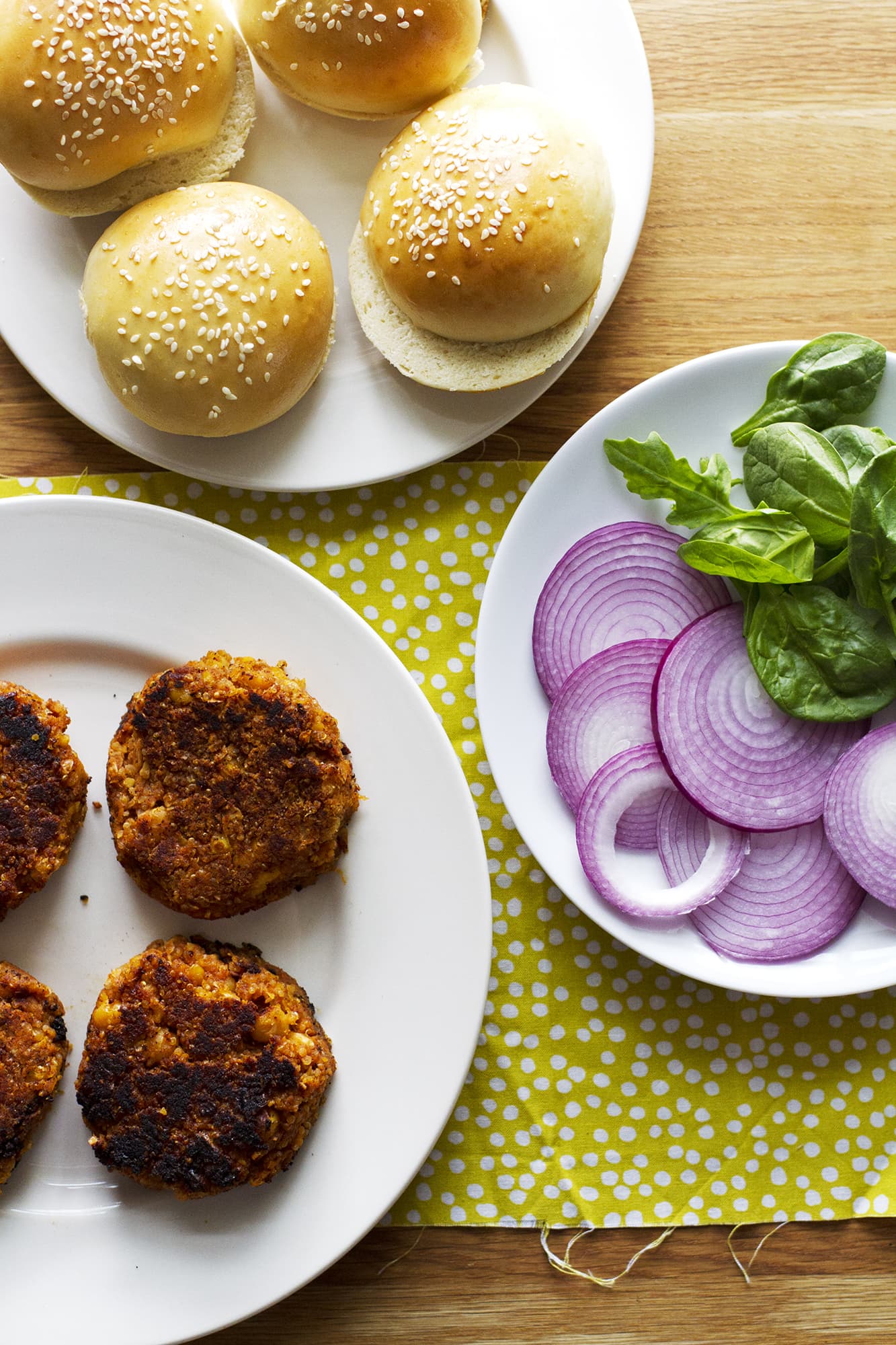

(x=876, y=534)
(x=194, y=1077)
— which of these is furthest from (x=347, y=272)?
(x=194, y=1077)

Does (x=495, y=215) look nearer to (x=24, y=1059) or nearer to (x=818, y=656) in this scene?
(x=818, y=656)

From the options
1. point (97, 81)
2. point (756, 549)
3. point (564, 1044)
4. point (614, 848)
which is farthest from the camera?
point (564, 1044)

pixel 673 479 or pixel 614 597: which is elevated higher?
pixel 673 479

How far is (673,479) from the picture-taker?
2143 millimetres

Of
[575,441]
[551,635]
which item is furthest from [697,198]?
[551,635]

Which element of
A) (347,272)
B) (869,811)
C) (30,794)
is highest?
(347,272)

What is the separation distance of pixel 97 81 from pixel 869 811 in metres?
2.23

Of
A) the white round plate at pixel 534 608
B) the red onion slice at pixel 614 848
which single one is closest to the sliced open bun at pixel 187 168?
the white round plate at pixel 534 608

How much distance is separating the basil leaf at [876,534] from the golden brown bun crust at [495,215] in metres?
0.72

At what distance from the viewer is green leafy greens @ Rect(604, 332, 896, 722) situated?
2078mm

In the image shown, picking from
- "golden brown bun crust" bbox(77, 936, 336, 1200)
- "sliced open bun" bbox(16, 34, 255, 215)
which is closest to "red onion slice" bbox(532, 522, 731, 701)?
"golden brown bun crust" bbox(77, 936, 336, 1200)

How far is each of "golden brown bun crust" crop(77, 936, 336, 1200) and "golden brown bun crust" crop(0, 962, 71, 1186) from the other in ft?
0.25

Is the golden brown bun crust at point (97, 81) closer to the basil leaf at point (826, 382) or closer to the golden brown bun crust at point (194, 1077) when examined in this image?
the basil leaf at point (826, 382)

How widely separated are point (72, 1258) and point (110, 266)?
217 centimetres
